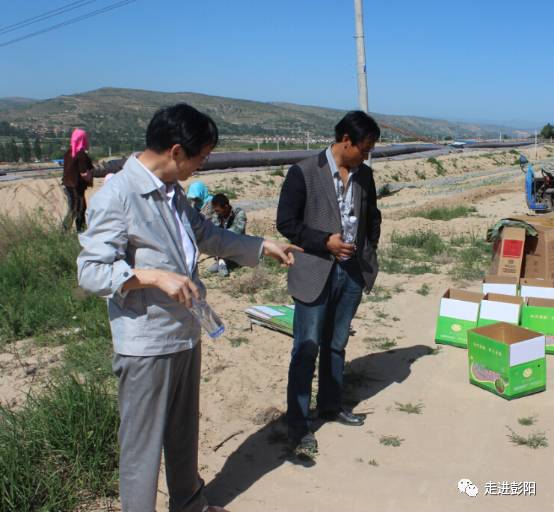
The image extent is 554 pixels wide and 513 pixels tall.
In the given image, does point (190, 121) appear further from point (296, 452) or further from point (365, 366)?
point (365, 366)

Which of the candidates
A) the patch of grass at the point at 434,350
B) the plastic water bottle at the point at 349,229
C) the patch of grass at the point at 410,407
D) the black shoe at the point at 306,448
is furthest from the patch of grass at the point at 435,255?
the black shoe at the point at 306,448

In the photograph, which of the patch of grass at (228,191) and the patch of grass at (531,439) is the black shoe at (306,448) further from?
the patch of grass at (228,191)

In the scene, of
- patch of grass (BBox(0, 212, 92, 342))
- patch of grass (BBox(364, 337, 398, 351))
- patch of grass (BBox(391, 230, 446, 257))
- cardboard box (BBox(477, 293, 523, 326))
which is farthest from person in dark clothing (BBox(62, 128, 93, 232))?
cardboard box (BBox(477, 293, 523, 326))

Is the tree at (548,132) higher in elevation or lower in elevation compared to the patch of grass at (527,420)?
lower

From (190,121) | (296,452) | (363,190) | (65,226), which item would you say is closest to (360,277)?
(363,190)

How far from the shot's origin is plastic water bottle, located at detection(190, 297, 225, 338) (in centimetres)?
218

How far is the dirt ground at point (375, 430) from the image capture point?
2971 millimetres

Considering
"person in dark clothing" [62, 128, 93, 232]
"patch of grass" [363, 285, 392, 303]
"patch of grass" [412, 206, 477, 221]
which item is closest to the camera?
"patch of grass" [363, 285, 392, 303]

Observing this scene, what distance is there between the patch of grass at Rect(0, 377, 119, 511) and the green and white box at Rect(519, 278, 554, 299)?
141 inches

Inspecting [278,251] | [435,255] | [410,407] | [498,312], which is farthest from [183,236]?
[435,255]

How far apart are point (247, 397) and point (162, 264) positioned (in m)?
2.01

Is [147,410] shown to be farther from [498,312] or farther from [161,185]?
[498,312]

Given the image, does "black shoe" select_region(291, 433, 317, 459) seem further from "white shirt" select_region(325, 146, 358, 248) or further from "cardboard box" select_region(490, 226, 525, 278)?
"cardboard box" select_region(490, 226, 525, 278)

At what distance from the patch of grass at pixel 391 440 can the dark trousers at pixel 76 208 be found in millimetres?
5176
